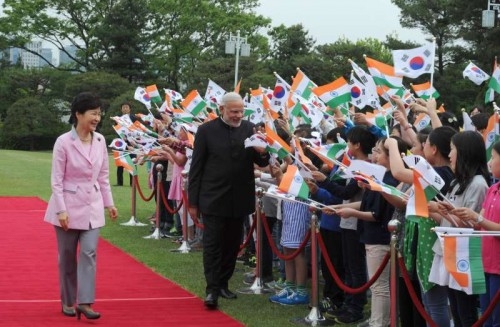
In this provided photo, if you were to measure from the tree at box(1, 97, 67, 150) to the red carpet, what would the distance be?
40.4 metres

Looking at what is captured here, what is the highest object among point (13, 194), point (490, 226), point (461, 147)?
point (461, 147)

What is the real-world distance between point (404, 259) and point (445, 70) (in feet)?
135

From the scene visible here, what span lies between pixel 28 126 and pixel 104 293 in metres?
45.2

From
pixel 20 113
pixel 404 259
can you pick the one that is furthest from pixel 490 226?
pixel 20 113

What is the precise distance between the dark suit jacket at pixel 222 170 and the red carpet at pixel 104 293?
3.38 feet

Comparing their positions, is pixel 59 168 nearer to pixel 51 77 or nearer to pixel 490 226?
pixel 490 226

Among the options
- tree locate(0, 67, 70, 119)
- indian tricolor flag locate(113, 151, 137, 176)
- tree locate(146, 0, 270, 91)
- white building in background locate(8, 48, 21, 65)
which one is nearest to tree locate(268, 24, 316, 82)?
tree locate(146, 0, 270, 91)

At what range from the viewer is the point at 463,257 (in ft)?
17.2

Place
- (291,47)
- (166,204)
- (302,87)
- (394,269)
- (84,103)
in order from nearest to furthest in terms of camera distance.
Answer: (394,269), (84,103), (302,87), (166,204), (291,47)

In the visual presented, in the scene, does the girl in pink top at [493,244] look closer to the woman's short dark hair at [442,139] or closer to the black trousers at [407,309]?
the woman's short dark hair at [442,139]

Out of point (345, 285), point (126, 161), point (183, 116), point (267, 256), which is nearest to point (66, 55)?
point (126, 161)

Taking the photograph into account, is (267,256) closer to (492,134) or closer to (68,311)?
(68,311)

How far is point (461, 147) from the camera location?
625 centimetres

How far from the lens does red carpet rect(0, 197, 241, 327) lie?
8.41m
